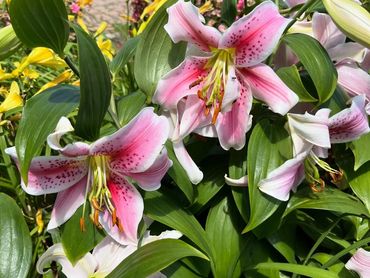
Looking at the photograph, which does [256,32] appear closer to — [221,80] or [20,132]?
[221,80]

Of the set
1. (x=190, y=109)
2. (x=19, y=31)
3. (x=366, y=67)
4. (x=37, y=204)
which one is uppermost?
(x=19, y=31)

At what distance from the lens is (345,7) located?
802 mm

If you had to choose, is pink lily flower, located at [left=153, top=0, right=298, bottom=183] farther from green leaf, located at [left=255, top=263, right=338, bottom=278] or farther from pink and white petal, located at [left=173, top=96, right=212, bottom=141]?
green leaf, located at [left=255, top=263, right=338, bottom=278]

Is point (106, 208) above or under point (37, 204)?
above

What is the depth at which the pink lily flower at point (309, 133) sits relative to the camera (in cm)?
81

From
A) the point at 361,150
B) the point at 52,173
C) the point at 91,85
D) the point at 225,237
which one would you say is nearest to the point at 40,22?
the point at 91,85

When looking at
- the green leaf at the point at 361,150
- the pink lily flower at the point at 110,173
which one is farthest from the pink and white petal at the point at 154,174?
the green leaf at the point at 361,150

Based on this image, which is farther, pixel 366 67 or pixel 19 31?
pixel 366 67

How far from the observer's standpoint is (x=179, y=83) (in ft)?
2.74

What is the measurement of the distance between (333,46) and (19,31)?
508 millimetres


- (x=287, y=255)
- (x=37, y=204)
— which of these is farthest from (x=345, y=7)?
(x=37, y=204)

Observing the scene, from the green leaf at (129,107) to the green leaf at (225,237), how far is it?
7.8 inches

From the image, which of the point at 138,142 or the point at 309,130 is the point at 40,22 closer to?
the point at 138,142

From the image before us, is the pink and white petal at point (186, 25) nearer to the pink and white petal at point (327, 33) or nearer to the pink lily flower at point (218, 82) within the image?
the pink lily flower at point (218, 82)
